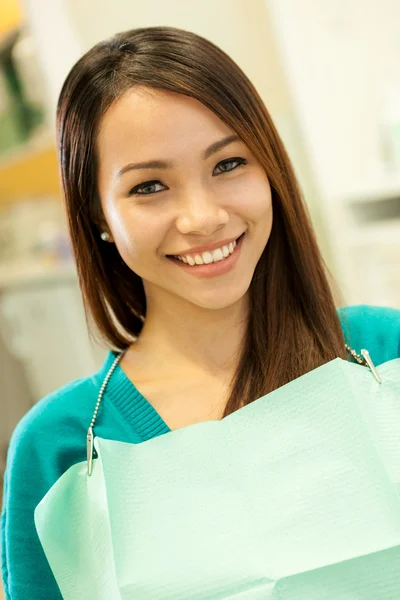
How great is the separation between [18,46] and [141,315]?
1.88 meters

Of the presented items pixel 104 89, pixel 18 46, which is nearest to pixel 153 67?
pixel 104 89

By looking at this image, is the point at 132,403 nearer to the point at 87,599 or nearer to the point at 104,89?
the point at 87,599

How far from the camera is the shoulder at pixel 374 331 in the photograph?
91 cm

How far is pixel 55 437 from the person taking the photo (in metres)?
0.91

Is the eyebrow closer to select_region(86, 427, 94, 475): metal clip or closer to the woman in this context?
the woman

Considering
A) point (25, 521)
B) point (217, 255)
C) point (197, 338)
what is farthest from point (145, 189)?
point (25, 521)

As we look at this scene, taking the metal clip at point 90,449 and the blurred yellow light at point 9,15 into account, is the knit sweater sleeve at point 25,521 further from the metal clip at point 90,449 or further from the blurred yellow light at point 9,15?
the blurred yellow light at point 9,15

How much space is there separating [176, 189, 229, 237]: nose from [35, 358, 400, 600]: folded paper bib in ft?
0.66

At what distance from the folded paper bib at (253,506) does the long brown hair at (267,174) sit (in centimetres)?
9

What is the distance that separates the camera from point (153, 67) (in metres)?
0.86

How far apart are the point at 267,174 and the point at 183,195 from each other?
0.39 ft

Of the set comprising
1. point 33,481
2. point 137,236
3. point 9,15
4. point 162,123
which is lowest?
point 33,481

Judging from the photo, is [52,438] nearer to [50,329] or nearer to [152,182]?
[152,182]

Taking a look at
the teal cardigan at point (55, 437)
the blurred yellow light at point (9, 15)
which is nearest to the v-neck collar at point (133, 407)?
the teal cardigan at point (55, 437)
